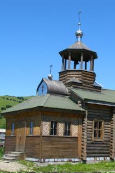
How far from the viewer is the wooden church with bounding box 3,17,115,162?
2411 centimetres

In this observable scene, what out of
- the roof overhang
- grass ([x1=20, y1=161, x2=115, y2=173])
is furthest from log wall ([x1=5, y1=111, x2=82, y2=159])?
the roof overhang

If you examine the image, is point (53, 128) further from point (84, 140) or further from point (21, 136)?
point (21, 136)

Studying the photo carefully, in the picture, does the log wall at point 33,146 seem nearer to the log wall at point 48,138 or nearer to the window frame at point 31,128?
the log wall at point 48,138

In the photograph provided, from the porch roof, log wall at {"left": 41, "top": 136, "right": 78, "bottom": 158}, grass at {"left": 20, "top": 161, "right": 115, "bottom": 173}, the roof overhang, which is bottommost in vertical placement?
grass at {"left": 20, "top": 161, "right": 115, "bottom": 173}

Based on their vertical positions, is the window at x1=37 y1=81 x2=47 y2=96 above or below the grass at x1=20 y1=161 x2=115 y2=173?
above

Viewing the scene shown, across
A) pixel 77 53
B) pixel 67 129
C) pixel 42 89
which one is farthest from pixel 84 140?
pixel 77 53

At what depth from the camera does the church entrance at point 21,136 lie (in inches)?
1023

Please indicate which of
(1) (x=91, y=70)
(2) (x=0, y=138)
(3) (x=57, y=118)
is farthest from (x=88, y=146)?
(2) (x=0, y=138)

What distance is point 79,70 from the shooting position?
29.5m

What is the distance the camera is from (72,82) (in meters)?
28.5

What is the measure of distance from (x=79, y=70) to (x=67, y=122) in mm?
6291

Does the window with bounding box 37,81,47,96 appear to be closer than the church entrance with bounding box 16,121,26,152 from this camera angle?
No

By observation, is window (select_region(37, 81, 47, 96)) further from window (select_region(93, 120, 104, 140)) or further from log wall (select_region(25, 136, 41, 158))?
window (select_region(93, 120, 104, 140))

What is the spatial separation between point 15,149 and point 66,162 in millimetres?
5234
